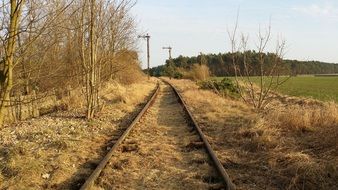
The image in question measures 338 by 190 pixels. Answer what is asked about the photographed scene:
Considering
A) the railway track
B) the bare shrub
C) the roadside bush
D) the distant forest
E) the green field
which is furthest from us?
the bare shrub

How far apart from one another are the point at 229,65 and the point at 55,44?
30.0 ft

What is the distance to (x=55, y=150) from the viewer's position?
30.6 ft

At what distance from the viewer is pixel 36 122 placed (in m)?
13.8

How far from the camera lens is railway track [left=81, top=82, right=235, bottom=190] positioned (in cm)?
693

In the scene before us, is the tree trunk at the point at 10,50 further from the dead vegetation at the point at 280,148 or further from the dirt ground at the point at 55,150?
the dead vegetation at the point at 280,148

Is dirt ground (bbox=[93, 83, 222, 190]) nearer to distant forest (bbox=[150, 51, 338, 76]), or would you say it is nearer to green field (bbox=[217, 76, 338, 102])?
distant forest (bbox=[150, 51, 338, 76])

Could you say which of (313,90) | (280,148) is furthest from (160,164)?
(313,90)

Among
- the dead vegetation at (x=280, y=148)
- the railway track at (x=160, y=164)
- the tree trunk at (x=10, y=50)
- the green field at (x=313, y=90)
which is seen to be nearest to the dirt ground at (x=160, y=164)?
the railway track at (x=160, y=164)

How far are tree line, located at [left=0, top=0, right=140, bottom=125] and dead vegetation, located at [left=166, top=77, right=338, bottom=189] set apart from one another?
133 inches

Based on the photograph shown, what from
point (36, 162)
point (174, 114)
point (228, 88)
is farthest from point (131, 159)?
point (228, 88)

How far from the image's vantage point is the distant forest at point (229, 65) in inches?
714

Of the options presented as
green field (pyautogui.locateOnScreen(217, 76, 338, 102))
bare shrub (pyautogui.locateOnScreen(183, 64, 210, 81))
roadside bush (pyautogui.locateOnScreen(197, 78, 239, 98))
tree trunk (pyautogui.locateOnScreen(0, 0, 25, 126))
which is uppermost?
tree trunk (pyautogui.locateOnScreen(0, 0, 25, 126))

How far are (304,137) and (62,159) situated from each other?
5553mm

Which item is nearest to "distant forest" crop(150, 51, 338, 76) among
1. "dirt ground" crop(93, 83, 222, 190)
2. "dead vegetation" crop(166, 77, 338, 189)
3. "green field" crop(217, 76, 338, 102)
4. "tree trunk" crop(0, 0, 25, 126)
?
"green field" crop(217, 76, 338, 102)
